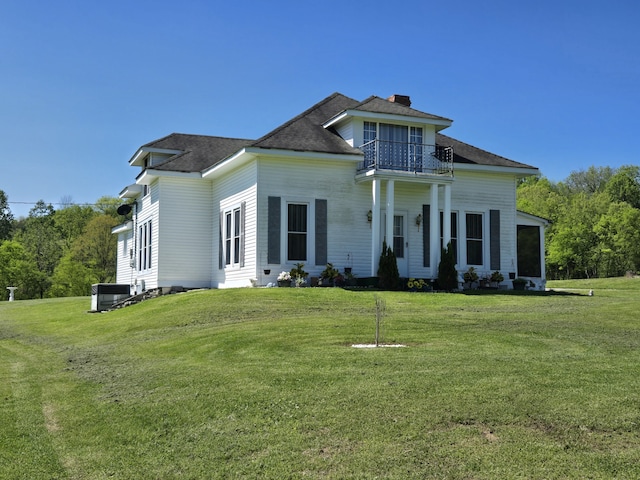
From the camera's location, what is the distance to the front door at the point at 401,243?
930 inches

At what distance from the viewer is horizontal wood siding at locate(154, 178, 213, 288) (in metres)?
24.8

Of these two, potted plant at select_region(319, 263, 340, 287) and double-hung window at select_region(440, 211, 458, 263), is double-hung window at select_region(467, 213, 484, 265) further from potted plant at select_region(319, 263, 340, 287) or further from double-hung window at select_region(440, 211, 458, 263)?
potted plant at select_region(319, 263, 340, 287)

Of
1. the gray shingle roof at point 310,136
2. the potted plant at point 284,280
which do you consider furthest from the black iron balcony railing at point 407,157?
the potted plant at point 284,280

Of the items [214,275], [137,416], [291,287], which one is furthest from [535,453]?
[214,275]

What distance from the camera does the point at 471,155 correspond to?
2533 centimetres

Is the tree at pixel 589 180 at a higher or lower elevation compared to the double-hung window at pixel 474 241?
higher

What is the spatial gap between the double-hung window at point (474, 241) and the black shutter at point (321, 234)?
5.80 metres

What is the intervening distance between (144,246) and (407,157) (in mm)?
11478

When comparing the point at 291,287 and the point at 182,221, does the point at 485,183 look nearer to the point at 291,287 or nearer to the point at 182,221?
the point at 291,287

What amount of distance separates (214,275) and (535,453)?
19.8 m

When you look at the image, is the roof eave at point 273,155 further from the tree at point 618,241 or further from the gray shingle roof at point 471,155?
the tree at point 618,241

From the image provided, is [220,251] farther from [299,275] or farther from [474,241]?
[474,241]

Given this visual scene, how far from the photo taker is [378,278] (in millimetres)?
21516

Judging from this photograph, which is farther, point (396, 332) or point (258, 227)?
point (258, 227)
